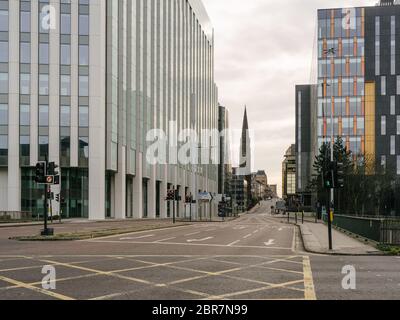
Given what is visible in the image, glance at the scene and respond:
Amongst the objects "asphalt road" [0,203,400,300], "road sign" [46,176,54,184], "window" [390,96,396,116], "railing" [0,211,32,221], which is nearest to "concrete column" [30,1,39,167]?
"railing" [0,211,32,221]

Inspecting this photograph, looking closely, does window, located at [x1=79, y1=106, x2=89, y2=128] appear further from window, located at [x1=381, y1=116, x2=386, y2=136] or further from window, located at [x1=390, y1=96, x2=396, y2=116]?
window, located at [x1=390, y1=96, x2=396, y2=116]

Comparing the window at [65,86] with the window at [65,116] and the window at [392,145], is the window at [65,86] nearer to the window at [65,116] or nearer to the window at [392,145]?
the window at [65,116]

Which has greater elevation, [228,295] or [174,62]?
[174,62]

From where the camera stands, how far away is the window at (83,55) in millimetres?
63844

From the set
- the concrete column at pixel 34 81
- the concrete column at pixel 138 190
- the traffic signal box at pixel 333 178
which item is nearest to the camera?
the traffic signal box at pixel 333 178

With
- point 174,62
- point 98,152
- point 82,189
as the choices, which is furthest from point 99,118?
point 174,62

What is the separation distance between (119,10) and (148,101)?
592 inches

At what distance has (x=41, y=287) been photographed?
1144 centimetres

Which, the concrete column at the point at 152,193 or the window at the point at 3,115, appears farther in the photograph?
the concrete column at the point at 152,193

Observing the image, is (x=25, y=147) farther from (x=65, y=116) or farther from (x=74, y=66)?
(x=74, y=66)

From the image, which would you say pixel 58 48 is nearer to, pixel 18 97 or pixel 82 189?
pixel 18 97

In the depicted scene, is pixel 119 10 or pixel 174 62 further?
pixel 174 62

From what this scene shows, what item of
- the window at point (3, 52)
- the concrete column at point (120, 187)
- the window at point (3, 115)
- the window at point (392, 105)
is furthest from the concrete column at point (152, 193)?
the window at point (392, 105)

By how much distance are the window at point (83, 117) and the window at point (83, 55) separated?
5.44 m
